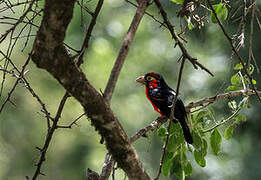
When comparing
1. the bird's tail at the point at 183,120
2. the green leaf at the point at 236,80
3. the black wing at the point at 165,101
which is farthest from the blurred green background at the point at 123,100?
the green leaf at the point at 236,80

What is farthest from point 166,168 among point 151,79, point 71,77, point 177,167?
point 151,79

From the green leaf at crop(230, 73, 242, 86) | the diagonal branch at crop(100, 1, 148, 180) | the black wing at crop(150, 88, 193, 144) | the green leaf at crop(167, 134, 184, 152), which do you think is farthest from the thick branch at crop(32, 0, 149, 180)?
the black wing at crop(150, 88, 193, 144)

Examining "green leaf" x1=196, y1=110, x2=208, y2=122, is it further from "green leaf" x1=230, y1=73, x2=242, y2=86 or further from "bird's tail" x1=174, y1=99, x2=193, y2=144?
"green leaf" x1=230, y1=73, x2=242, y2=86

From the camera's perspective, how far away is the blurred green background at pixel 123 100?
29.0 feet

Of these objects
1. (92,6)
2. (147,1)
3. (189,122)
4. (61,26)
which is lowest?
(61,26)

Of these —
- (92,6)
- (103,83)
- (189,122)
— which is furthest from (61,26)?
(103,83)

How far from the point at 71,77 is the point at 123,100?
8238 mm

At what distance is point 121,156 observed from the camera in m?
1.93

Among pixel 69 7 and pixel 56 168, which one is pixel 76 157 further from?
pixel 69 7

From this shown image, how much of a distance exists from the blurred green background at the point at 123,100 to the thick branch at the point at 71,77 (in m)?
5.78

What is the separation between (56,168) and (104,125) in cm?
987

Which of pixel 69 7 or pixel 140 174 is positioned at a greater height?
pixel 69 7

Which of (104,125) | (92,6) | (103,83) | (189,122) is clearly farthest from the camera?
(103,83)

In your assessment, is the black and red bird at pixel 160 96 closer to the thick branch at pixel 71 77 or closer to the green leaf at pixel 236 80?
the green leaf at pixel 236 80
